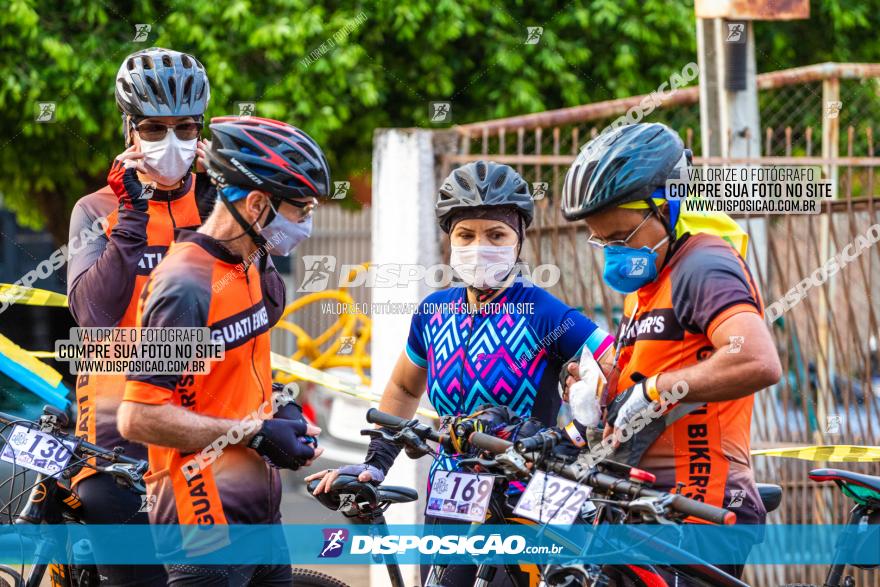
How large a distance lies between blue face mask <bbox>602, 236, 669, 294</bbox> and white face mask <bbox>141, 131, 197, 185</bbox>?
1625mm

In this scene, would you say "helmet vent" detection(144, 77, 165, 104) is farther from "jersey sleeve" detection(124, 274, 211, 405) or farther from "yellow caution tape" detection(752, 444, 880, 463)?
"yellow caution tape" detection(752, 444, 880, 463)

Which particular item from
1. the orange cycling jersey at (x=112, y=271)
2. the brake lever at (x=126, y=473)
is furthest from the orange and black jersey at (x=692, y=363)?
the orange cycling jersey at (x=112, y=271)

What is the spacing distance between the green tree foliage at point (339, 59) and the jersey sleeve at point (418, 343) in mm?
5844

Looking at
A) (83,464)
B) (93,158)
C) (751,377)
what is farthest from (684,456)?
(93,158)

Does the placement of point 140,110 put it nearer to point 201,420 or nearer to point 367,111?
point 201,420

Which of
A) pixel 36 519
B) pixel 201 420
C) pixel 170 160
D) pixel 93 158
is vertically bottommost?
pixel 36 519

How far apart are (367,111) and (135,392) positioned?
800 cm

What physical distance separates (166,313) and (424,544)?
1.31 meters

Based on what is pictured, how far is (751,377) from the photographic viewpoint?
332cm

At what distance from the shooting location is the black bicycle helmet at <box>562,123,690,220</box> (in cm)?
361

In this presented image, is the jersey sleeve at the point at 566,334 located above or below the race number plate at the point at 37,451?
above

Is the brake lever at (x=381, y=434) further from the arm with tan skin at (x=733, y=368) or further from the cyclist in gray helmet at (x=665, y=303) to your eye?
the arm with tan skin at (x=733, y=368)

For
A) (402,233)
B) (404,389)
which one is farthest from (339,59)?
(404,389)

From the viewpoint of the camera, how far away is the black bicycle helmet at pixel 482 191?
4.24m
